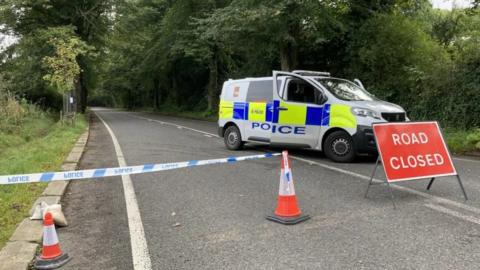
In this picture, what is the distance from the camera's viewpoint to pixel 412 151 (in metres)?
6.59

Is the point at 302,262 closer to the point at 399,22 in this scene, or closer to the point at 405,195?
the point at 405,195

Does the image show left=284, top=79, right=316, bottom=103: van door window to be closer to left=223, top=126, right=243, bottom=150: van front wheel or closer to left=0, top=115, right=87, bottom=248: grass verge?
left=223, top=126, right=243, bottom=150: van front wheel

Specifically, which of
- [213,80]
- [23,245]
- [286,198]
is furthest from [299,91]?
[213,80]

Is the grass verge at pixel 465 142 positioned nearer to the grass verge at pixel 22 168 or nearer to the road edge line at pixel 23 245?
the grass verge at pixel 22 168

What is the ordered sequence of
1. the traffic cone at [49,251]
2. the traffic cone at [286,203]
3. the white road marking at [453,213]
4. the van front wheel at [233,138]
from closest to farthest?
the traffic cone at [49,251] → the white road marking at [453,213] → the traffic cone at [286,203] → the van front wheel at [233,138]

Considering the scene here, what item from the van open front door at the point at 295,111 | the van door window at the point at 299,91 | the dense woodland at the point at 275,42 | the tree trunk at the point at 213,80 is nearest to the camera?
the van open front door at the point at 295,111

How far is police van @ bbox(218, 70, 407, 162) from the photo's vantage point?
32.6 feet

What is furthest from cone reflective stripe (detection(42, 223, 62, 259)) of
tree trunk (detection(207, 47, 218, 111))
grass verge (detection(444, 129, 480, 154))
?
tree trunk (detection(207, 47, 218, 111))

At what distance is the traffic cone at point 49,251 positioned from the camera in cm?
436

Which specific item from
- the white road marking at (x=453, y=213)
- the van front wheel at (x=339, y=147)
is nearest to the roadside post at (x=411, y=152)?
the white road marking at (x=453, y=213)

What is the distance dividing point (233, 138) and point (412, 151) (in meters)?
6.71

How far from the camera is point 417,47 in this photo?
16828 mm

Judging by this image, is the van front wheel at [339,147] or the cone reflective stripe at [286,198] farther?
the van front wheel at [339,147]

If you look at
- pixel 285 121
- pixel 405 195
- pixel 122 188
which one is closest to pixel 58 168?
pixel 122 188
